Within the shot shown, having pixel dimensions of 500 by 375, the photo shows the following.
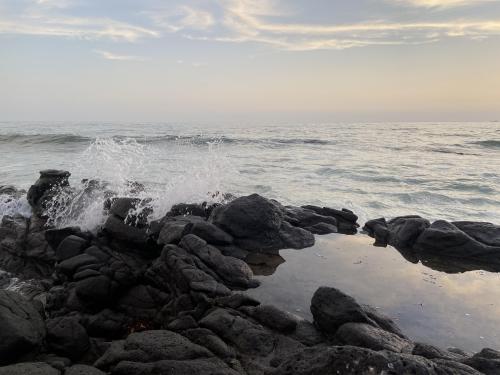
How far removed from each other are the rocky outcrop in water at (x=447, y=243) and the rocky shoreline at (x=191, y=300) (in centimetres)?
3

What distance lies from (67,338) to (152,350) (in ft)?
6.11

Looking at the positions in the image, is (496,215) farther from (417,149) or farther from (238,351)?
(417,149)

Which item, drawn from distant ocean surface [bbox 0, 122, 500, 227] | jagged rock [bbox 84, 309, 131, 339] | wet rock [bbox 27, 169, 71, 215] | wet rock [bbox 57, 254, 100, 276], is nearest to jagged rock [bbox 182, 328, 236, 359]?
jagged rock [bbox 84, 309, 131, 339]

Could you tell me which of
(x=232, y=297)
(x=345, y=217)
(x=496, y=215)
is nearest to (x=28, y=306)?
(x=232, y=297)

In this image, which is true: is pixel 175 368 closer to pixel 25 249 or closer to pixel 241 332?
pixel 241 332

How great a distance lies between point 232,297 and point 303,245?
4.25 m

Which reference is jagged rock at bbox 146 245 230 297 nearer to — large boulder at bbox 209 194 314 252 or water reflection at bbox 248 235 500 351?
water reflection at bbox 248 235 500 351

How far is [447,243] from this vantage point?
10.7 m

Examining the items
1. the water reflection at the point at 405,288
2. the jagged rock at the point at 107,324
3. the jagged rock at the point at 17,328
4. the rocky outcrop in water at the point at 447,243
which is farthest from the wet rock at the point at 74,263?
the rocky outcrop in water at the point at 447,243

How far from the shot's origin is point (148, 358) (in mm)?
5051

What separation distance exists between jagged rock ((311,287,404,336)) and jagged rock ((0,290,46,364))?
4.01m

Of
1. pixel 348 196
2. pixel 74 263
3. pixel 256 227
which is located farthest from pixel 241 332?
pixel 348 196

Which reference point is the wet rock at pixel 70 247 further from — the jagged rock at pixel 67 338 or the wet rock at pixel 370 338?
the wet rock at pixel 370 338

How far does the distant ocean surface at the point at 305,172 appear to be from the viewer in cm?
1491
